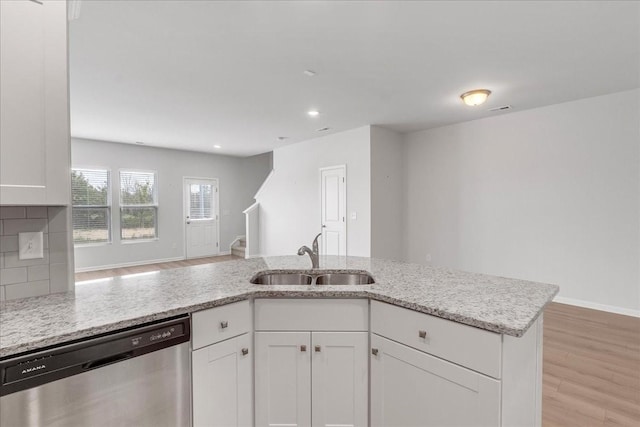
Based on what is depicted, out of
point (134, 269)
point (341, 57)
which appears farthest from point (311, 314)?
point (134, 269)

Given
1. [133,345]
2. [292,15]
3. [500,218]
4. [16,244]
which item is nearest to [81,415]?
[133,345]

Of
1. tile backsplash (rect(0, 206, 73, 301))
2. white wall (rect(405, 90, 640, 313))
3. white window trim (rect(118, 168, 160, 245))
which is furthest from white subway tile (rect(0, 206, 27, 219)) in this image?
white window trim (rect(118, 168, 160, 245))

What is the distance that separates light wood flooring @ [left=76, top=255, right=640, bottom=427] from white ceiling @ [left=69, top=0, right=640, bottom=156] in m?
2.65

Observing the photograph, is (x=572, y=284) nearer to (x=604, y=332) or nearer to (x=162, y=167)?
(x=604, y=332)

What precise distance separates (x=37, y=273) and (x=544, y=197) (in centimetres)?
521

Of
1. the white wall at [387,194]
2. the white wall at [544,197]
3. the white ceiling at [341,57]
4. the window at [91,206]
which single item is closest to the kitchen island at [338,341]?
the white ceiling at [341,57]

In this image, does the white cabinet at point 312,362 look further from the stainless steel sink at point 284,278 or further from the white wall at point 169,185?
the white wall at point 169,185

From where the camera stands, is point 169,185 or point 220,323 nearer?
point 220,323

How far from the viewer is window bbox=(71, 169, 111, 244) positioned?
6020 millimetres

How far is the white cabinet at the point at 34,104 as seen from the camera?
114 centimetres

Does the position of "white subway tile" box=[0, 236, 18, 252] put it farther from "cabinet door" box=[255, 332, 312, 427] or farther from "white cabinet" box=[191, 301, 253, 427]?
"cabinet door" box=[255, 332, 312, 427]

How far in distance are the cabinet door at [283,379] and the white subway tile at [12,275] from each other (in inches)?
45.2

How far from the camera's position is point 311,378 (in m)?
1.57

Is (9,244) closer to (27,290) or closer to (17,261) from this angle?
(17,261)
